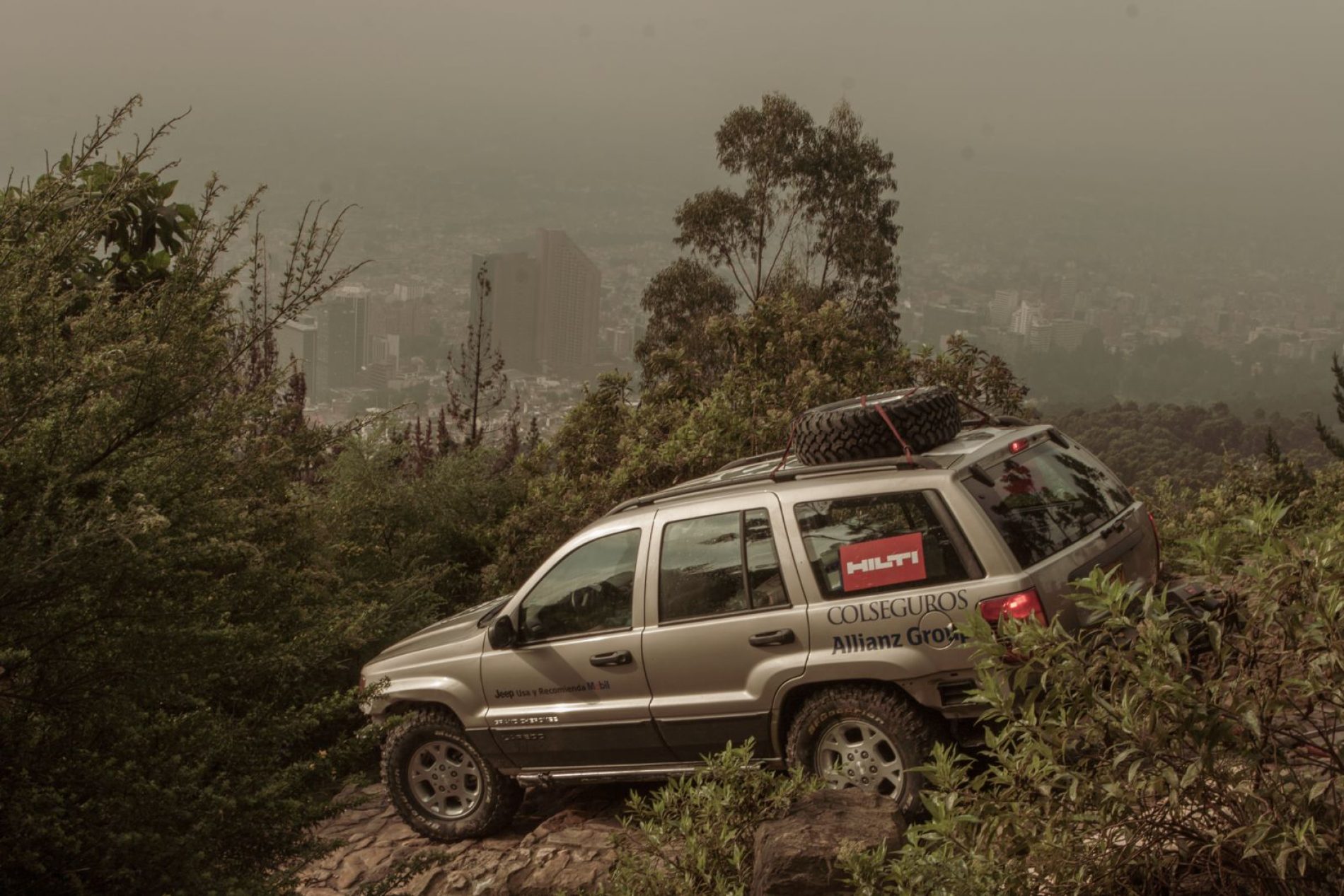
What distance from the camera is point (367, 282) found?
4879 inches

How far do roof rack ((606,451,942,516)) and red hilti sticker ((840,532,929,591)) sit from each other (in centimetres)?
34

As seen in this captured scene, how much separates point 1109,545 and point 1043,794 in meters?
2.36

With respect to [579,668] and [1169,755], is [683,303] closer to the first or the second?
[579,668]

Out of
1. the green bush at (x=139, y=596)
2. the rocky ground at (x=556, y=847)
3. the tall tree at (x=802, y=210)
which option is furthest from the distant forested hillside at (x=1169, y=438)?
the green bush at (x=139, y=596)

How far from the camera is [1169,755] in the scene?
3.32 metres

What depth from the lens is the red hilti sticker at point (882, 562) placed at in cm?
540

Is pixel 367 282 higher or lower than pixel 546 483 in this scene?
higher

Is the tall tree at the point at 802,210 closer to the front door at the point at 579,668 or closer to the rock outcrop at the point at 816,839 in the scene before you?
the front door at the point at 579,668

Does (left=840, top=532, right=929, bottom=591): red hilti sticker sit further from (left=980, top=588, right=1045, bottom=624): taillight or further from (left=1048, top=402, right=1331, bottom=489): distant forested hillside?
(left=1048, top=402, right=1331, bottom=489): distant forested hillside

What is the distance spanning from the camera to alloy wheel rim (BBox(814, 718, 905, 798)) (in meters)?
5.39

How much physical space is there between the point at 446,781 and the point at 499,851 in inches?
22.9

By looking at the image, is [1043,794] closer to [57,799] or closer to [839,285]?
[57,799]

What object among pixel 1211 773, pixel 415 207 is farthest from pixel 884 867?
pixel 415 207

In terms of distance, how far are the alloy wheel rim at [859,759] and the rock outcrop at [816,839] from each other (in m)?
0.93
